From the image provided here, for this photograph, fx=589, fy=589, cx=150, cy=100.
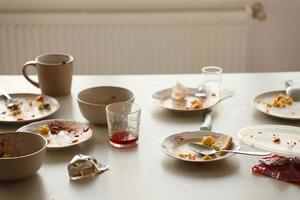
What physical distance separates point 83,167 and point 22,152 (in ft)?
0.47

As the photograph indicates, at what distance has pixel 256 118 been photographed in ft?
4.95

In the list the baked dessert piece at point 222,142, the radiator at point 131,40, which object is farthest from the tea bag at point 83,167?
the radiator at point 131,40

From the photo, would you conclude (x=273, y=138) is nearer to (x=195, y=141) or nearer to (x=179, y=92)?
(x=195, y=141)

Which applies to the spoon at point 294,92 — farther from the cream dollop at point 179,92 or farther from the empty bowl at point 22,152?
the empty bowl at point 22,152

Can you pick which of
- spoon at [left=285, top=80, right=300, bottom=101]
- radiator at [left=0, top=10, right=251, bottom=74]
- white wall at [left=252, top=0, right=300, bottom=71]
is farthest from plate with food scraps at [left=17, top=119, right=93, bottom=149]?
white wall at [left=252, top=0, right=300, bottom=71]

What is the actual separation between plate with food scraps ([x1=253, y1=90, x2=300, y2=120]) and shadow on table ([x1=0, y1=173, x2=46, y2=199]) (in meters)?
0.64

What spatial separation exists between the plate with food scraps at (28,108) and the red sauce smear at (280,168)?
57 centimetres

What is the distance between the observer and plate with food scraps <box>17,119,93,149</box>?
1345mm

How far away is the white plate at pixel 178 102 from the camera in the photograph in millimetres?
1553

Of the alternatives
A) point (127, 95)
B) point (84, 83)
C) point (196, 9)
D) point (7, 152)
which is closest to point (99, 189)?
point (7, 152)

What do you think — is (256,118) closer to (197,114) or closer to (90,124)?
(197,114)

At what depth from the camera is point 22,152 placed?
1.24 metres

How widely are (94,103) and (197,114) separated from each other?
27cm

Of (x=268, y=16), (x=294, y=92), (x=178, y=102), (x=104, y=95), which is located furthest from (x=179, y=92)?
(x=268, y=16)
